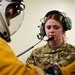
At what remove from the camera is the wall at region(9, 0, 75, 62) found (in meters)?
2.39

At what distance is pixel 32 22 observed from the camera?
2564 mm

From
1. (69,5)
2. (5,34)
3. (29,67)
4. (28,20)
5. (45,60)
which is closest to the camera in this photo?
(29,67)

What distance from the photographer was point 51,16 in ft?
5.44

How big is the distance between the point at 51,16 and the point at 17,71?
39.5 inches

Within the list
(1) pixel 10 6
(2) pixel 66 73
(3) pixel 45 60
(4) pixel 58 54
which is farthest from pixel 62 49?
(1) pixel 10 6

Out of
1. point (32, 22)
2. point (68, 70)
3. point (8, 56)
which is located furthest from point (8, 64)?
point (32, 22)

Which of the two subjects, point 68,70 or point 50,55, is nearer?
point 68,70

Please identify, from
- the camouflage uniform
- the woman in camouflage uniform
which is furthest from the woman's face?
the camouflage uniform

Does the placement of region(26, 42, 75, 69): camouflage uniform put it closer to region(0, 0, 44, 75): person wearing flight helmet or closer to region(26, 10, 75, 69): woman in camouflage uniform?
region(26, 10, 75, 69): woman in camouflage uniform

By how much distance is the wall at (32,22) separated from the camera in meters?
2.39

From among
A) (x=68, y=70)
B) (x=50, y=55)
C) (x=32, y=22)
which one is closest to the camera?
(x=68, y=70)

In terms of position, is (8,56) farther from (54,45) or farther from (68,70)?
(54,45)

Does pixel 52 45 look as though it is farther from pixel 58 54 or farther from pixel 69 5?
pixel 69 5

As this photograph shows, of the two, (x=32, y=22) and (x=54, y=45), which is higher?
(x=32, y=22)
